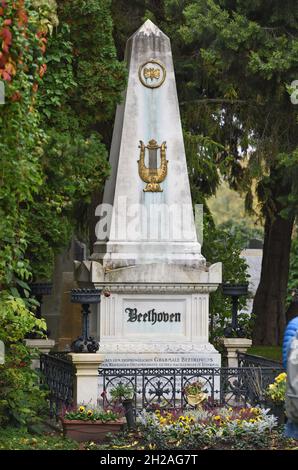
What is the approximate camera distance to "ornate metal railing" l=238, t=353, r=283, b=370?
1966 cm

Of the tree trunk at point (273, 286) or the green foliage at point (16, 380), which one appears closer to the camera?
the green foliage at point (16, 380)

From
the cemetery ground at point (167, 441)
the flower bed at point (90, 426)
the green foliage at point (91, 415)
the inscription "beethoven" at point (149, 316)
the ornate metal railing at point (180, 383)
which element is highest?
the inscription "beethoven" at point (149, 316)

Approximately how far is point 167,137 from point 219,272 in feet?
7.48

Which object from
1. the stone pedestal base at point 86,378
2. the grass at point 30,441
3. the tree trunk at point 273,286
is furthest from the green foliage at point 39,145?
the tree trunk at point 273,286

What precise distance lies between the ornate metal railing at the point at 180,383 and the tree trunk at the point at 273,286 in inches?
527

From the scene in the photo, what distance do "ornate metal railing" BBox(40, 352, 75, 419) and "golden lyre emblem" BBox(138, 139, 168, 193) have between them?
310 centimetres

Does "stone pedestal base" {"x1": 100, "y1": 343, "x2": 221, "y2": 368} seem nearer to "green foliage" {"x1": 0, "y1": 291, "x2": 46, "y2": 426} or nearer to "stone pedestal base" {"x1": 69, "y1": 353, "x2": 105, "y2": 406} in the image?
"stone pedestal base" {"x1": 69, "y1": 353, "x2": 105, "y2": 406}

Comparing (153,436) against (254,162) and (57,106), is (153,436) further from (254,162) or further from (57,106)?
(254,162)

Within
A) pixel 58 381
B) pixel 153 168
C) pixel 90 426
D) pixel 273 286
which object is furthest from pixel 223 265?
pixel 90 426

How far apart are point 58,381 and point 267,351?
1216 centimetres

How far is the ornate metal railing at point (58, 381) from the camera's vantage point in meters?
18.5

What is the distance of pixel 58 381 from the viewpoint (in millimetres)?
19188

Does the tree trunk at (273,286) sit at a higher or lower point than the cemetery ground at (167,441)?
higher

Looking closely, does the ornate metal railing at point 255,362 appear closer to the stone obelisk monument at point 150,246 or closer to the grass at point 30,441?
the stone obelisk monument at point 150,246
